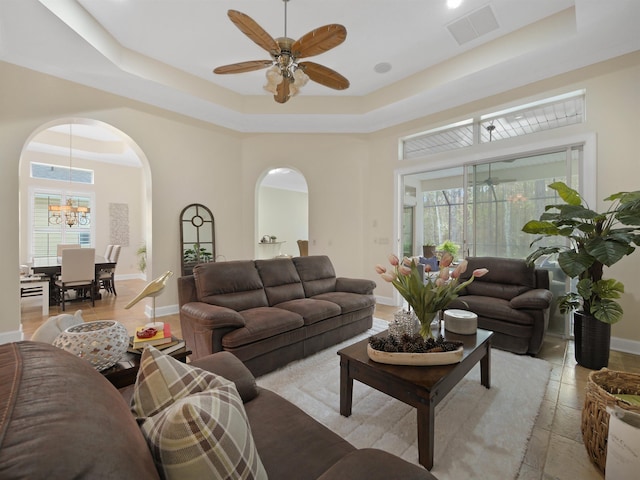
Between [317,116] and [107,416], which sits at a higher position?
[317,116]

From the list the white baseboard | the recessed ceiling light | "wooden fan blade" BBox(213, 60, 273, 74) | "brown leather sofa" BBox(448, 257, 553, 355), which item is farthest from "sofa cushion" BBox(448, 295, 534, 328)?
the white baseboard

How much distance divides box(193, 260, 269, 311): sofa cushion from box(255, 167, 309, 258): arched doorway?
610cm

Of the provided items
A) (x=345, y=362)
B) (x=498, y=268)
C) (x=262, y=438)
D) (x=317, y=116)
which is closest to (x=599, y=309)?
(x=498, y=268)

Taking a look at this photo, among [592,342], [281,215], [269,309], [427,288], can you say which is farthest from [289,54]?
[281,215]

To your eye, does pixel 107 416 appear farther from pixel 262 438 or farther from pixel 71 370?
pixel 262 438

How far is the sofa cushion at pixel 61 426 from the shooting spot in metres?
0.40

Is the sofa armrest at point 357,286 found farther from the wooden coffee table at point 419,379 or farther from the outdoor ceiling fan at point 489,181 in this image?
the outdoor ceiling fan at point 489,181

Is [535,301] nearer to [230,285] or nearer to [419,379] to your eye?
[419,379]

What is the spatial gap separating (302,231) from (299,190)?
5.34ft

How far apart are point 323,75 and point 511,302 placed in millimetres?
3073

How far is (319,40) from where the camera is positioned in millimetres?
2297

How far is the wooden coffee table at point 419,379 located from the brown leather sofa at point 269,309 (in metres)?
0.84

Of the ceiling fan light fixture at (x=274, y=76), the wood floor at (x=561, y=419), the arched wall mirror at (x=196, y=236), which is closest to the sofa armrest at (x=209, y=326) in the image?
the wood floor at (x=561, y=419)

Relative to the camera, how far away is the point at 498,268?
3.62 m
